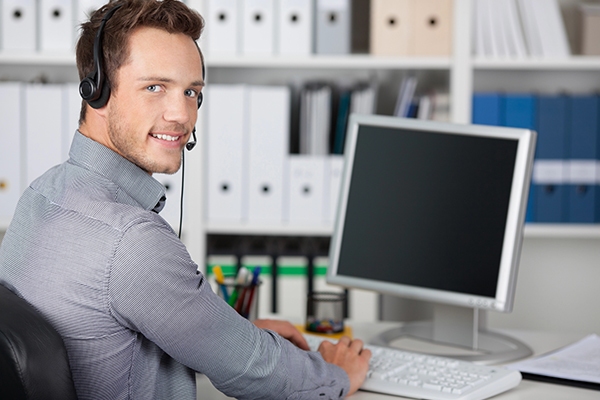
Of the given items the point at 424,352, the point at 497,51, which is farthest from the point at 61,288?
the point at 497,51

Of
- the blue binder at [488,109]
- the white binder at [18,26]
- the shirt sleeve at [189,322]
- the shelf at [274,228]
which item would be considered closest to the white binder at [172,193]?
the shelf at [274,228]

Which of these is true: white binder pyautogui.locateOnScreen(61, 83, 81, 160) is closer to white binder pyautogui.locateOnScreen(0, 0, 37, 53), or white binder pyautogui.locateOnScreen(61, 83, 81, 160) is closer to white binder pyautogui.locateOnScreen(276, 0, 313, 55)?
white binder pyautogui.locateOnScreen(0, 0, 37, 53)

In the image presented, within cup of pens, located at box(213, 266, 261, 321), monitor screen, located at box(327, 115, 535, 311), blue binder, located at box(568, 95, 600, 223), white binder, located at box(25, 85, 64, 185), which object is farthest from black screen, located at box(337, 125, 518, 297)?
white binder, located at box(25, 85, 64, 185)

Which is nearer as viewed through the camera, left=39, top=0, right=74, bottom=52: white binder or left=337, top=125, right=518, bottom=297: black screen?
left=337, top=125, right=518, bottom=297: black screen

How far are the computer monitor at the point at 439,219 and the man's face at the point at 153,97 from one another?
0.45 m

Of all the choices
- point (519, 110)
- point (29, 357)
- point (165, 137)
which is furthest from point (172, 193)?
point (29, 357)

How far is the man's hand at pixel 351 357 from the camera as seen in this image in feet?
3.92

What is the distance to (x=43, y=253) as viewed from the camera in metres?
1.01

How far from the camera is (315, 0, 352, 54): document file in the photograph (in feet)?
7.52

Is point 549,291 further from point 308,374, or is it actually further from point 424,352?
point 308,374

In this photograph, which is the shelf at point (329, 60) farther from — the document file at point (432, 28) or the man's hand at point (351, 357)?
the man's hand at point (351, 357)

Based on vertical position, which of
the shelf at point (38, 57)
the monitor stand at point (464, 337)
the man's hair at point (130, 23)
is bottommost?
the monitor stand at point (464, 337)

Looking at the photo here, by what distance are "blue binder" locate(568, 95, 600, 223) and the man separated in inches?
53.8

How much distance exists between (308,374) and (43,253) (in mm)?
405
